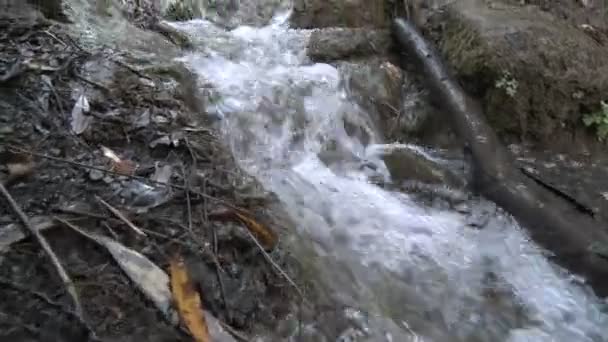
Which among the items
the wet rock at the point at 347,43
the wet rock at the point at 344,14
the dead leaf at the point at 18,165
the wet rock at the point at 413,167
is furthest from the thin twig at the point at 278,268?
the wet rock at the point at 344,14

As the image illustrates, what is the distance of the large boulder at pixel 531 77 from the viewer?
177 inches

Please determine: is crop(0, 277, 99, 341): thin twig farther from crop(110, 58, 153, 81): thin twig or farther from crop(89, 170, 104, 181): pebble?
crop(110, 58, 153, 81): thin twig

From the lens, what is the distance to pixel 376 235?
11.7 ft

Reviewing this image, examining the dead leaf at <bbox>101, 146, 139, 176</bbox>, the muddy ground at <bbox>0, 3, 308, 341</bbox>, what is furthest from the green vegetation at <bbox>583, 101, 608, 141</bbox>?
the dead leaf at <bbox>101, 146, 139, 176</bbox>

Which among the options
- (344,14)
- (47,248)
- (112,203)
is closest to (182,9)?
(344,14)

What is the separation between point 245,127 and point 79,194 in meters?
1.91

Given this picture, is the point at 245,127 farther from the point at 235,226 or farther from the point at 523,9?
the point at 523,9

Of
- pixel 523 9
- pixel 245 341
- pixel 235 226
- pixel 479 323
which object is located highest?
pixel 523 9

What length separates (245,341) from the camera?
211 centimetres

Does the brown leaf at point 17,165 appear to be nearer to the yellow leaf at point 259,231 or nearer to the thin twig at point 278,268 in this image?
the yellow leaf at point 259,231

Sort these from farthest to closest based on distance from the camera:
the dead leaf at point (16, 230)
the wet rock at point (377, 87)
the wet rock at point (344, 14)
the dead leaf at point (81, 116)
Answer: the wet rock at point (344, 14) < the wet rock at point (377, 87) < the dead leaf at point (81, 116) < the dead leaf at point (16, 230)

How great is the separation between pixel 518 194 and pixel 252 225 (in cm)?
223

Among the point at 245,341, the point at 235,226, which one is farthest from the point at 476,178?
the point at 245,341

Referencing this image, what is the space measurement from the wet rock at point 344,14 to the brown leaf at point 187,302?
4.73m
